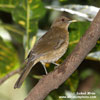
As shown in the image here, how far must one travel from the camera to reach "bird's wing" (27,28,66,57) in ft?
12.3

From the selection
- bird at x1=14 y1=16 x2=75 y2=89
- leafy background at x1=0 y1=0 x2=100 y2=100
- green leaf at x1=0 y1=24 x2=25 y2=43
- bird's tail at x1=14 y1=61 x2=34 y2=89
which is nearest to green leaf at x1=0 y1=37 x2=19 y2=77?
leafy background at x1=0 y1=0 x2=100 y2=100

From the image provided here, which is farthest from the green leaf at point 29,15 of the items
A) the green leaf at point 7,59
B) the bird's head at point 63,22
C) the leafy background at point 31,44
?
the bird's head at point 63,22

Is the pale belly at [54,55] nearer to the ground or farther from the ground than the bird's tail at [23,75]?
nearer to the ground

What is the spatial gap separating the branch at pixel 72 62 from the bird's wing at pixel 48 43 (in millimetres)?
715

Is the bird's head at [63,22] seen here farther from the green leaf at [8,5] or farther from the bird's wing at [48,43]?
the green leaf at [8,5]

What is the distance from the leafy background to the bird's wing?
0.12m

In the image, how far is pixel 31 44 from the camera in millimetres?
4059

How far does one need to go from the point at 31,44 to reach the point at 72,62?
3.89ft

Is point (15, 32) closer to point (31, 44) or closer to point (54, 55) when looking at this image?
point (31, 44)

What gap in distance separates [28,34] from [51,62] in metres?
0.42

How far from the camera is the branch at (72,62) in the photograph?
9.62 ft

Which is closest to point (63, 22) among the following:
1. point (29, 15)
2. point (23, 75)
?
point (29, 15)

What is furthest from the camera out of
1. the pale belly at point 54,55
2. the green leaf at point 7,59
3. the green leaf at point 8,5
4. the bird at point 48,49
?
the green leaf at point 7,59

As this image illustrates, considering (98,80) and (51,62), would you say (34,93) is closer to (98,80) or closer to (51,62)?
(51,62)
